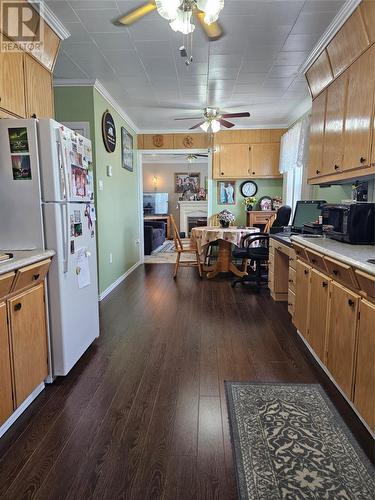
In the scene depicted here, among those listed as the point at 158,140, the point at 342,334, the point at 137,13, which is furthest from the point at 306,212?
the point at 158,140

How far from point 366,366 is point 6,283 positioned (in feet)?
6.03

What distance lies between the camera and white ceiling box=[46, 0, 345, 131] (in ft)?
7.87

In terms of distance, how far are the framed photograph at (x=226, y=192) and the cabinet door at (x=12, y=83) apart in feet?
14.8

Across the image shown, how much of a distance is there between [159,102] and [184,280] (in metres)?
2.70

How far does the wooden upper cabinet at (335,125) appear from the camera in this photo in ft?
8.59

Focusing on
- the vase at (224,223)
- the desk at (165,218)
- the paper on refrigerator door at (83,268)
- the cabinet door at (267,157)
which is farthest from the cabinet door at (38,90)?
the desk at (165,218)

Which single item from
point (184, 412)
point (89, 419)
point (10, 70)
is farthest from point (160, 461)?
point (10, 70)

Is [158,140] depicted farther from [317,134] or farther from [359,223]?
[359,223]

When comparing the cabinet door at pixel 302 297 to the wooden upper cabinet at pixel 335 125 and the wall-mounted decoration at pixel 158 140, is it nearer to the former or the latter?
the wooden upper cabinet at pixel 335 125

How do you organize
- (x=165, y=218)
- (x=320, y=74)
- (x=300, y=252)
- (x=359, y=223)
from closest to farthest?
1. (x=359, y=223)
2. (x=300, y=252)
3. (x=320, y=74)
4. (x=165, y=218)

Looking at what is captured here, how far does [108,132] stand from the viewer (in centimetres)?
433

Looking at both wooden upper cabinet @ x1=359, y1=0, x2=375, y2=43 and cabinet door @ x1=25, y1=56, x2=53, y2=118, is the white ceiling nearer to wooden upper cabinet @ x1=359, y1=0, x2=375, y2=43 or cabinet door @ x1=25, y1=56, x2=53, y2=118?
wooden upper cabinet @ x1=359, y1=0, x2=375, y2=43

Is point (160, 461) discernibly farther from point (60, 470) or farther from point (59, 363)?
point (59, 363)

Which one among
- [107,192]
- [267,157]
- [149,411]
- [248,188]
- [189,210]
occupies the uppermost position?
[267,157]
